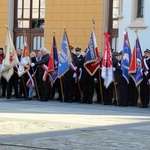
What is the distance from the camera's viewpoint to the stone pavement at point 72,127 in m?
11.7

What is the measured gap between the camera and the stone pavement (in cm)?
1170

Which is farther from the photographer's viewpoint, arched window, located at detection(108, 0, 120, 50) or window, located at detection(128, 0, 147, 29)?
arched window, located at detection(108, 0, 120, 50)

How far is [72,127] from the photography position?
1429 cm

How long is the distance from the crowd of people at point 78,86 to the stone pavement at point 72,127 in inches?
26.7

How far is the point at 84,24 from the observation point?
27375 mm

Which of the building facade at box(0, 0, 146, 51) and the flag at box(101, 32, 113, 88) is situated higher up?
the building facade at box(0, 0, 146, 51)

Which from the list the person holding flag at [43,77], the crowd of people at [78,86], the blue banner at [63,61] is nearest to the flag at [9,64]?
the crowd of people at [78,86]

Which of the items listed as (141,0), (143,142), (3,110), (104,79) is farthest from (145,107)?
(143,142)

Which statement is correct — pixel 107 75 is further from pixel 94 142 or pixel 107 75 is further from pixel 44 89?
pixel 94 142

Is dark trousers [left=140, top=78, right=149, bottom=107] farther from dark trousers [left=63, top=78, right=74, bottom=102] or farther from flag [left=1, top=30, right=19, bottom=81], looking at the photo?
flag [left=1, top=30, right=19, bottom=81]

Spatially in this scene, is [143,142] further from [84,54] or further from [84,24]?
[84,24]

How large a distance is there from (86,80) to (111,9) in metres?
6.88

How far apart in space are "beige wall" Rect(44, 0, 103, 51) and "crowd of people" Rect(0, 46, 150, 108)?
4707 mm

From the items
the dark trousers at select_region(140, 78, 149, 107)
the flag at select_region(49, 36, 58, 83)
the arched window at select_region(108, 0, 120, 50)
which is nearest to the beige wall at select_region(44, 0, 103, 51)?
the arched window at select_region(108, 0, 120, 50)
